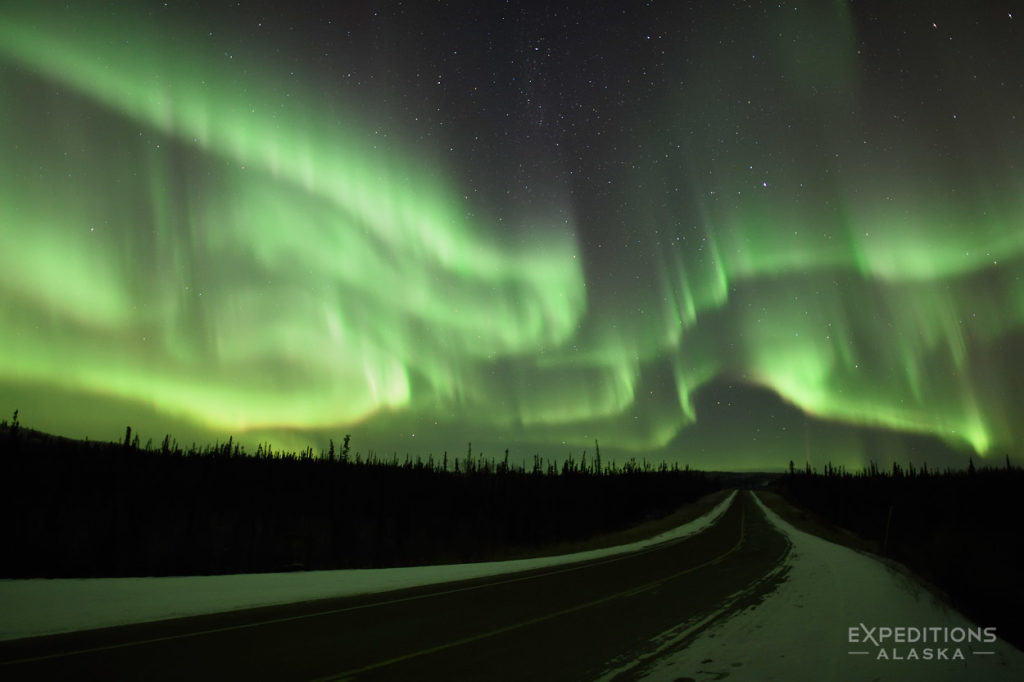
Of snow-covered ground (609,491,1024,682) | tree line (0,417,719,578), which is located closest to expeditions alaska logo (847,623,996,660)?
snow-covered ground (609,491,1024,682)

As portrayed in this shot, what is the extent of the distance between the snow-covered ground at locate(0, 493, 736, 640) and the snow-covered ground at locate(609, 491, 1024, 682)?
27.1 feet

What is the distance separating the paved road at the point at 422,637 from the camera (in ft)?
24.8

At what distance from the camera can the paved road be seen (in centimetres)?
757

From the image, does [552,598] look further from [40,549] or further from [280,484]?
→ [280,484]

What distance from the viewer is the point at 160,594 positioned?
13641mm

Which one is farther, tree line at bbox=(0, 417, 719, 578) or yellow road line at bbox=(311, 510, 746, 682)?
tree line at bbox=(0, 417, 719, 578)

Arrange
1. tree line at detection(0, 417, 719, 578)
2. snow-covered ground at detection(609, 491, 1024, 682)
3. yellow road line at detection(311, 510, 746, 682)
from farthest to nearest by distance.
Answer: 1. tree line at detection(0, 417, 719, 578)
2. snow-covered ground at detection(609, 491, 1024, 682)
3. yellow road line at detection(311, 510, 746, 682)

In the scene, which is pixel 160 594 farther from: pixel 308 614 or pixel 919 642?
pixel 919 642

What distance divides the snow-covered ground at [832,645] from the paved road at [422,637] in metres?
0.45

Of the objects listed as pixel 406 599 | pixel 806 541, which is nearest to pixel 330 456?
pixel 806 541

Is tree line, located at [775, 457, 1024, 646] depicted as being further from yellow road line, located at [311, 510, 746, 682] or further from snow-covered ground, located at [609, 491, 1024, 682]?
yellow road line, located at [311, 510, 746, 682]

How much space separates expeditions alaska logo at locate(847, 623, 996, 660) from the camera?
862 cm

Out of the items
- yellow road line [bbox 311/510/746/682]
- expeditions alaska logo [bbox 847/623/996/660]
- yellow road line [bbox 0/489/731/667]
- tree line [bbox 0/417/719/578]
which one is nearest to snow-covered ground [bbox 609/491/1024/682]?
expeditions alaska logo [bbox 847/623/996/660]

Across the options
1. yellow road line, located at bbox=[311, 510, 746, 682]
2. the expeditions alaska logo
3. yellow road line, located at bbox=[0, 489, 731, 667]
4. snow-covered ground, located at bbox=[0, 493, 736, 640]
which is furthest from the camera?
snow-covered ground, located at bbox=[0, 493, 736, 640]
